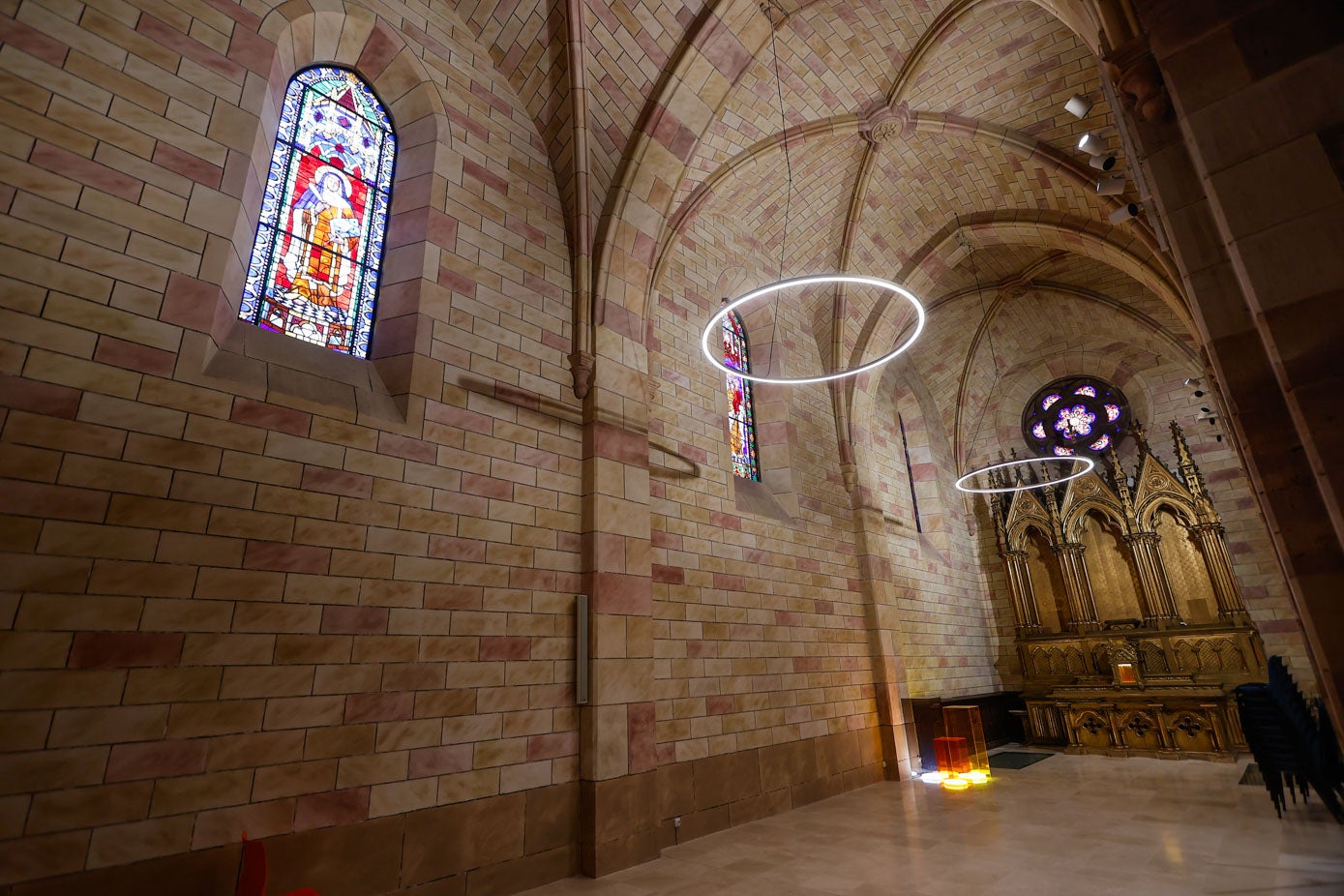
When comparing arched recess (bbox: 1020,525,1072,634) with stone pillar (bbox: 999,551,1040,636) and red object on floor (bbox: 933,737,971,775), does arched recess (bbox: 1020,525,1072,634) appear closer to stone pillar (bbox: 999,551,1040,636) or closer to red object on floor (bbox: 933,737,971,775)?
stone pillar (bbox: 999,551,1040,636)

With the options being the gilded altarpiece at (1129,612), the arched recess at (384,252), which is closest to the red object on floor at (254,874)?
the arched recess at (384,252)

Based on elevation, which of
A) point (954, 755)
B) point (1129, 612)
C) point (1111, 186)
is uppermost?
point (1111, 186)

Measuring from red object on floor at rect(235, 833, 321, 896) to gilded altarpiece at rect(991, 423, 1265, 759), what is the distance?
487 inches

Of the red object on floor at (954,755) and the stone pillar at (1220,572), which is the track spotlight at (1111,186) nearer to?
the red object on floor at (954,755)

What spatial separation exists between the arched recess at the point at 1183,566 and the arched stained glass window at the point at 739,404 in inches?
348

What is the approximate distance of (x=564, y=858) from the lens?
5.09 metres

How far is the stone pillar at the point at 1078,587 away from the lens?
12.7 metres

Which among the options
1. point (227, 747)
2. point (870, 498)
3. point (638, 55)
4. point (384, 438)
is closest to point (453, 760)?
point (227, 747)

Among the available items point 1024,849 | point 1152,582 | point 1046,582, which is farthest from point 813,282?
point 1046,582

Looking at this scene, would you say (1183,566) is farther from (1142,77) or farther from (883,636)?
(1142,77)

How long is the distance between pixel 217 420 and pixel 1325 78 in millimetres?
6108

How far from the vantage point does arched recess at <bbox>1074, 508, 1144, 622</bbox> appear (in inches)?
499

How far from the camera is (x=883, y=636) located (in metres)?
9.87

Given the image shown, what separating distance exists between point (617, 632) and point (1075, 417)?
13.5m
